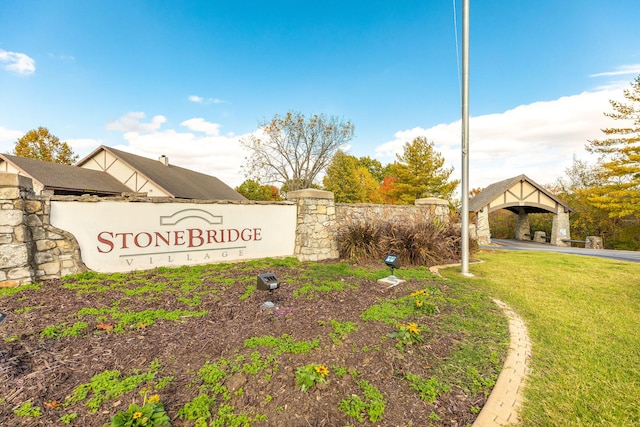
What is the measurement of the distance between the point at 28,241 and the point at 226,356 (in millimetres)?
4383

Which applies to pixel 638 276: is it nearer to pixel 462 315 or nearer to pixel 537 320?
pixel 537 320

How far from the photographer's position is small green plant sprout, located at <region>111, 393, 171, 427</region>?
1524mm

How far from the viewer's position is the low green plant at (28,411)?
67.9 inches

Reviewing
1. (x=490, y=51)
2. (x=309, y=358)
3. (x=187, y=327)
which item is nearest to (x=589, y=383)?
(x=309, y=358)

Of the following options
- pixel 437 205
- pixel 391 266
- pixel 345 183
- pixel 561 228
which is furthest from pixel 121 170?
pixel 561 228

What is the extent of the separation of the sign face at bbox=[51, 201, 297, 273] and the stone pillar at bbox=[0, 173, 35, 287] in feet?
1.60

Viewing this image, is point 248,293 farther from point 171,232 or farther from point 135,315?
point 171,232

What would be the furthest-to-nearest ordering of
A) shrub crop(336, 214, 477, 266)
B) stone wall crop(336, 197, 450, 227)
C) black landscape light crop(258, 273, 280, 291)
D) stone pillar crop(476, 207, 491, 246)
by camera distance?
stone pillar crop(476, 207, 491, 246) < stone wall crop(336, 197, 450, 227) < shrub crop(336, 214, 477, 266) < black landscape light crop(258, 273, 280, 291)

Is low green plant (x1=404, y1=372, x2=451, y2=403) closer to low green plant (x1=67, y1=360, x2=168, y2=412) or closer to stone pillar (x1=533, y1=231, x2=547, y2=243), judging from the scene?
low green plant (x1=67, y1=360, x2=168, y2=412)

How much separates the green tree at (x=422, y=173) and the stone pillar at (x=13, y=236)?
20742mm

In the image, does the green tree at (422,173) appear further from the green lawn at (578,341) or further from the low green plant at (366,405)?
the low green plant at (366,405)

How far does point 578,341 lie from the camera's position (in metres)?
2.97

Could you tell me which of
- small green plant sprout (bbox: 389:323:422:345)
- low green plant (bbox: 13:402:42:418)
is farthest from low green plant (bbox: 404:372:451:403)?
low green plant (bbox: 13:402:42:418)

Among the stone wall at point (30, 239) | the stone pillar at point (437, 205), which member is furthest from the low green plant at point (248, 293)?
the stone pillar at point (437, 205)
